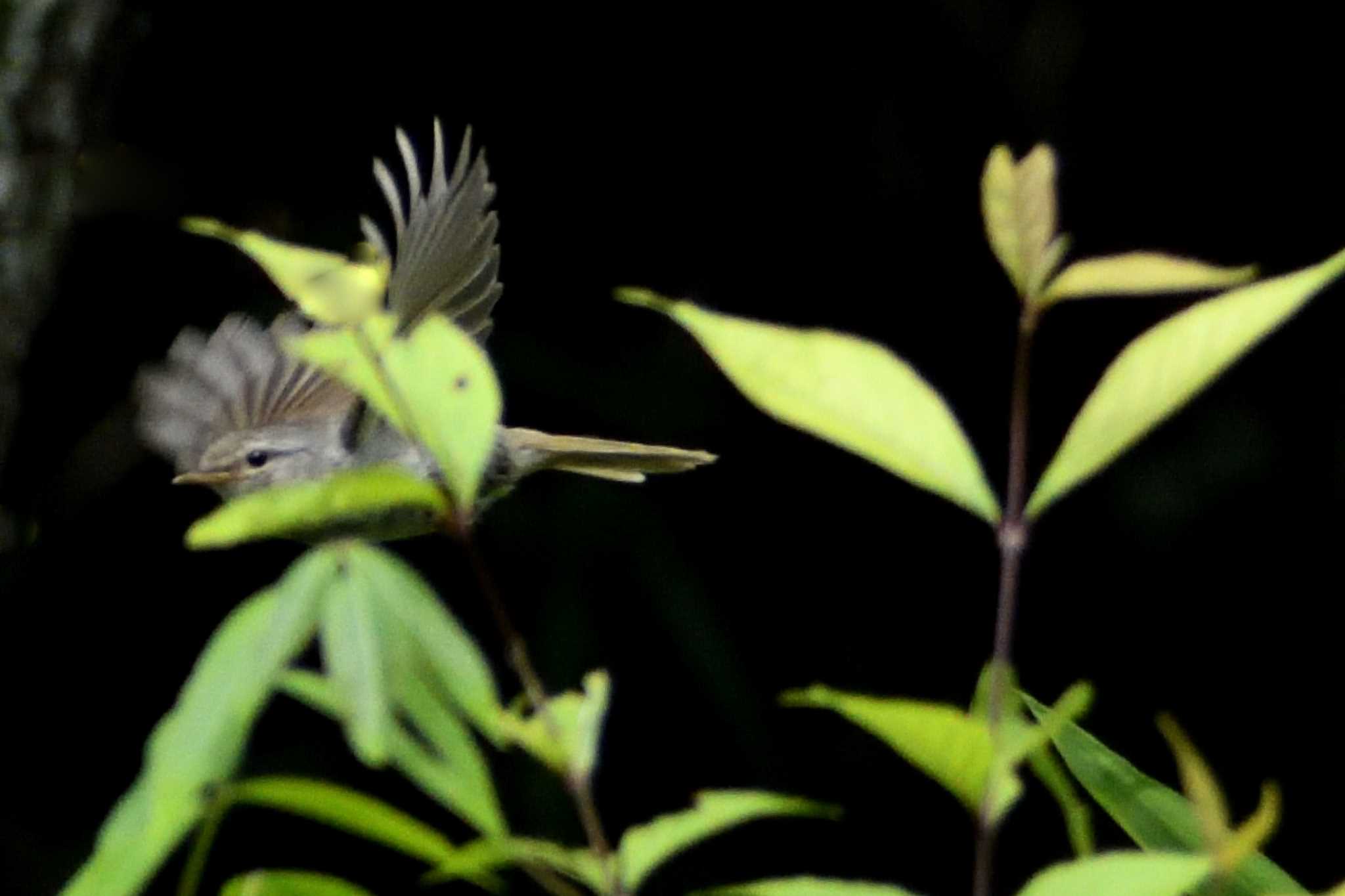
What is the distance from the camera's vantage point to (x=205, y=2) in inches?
104

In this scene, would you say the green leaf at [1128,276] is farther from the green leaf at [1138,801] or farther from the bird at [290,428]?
the bird at [290,428]

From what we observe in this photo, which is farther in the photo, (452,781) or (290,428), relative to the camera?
(290,428)

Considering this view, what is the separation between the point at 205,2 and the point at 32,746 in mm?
962

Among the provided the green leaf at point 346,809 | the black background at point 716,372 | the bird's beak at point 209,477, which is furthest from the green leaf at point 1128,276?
the black background at point 716,372

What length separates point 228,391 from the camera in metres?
1.47

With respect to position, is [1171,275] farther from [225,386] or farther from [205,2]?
[205,2]

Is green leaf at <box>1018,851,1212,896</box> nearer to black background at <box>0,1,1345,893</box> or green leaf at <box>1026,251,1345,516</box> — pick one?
green leaf at <box>1026,251,1345,516</box>

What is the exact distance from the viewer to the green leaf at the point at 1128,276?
1.73 feet

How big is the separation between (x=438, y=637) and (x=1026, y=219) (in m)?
0.18

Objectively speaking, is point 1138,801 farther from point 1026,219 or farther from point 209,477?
point 209,477

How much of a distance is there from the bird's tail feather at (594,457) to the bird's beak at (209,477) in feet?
0.62

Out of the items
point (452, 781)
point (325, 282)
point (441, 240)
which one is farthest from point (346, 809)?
point (441, 240)

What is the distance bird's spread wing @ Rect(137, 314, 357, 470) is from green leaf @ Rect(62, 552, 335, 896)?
32.6 inches

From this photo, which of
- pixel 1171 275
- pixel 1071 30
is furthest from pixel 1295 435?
pixel 1171 275
